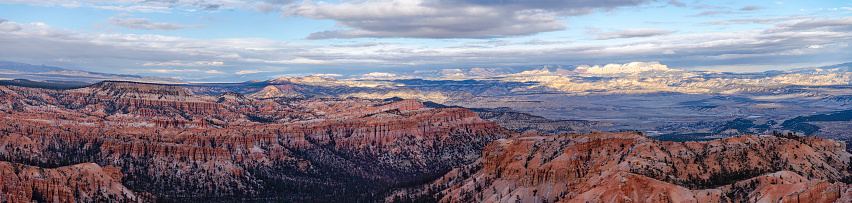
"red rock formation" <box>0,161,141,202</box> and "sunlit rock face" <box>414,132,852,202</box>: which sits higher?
"sunlit rock face" <box>414,132,852,202</box>

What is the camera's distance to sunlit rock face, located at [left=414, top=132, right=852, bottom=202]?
8485 centimetres

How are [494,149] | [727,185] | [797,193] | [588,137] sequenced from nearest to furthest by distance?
[797,193] < [727,185] < [588,137] < [494,149]

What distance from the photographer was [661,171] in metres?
102

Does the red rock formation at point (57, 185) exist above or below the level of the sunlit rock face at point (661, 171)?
below

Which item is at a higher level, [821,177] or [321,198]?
[821,177]

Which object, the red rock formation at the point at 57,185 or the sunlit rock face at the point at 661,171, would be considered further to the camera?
the red rock formation at the point at 57,185

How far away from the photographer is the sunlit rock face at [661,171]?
84850 mm

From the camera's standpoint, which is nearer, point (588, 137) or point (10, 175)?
point (10, 175)

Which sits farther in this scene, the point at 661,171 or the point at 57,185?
the point at 57,185

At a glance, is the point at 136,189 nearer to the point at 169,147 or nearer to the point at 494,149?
the point at 169,147

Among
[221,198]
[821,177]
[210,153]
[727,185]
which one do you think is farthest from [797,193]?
[210,153]

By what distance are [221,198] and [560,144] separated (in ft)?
288

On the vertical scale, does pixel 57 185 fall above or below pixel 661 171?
below

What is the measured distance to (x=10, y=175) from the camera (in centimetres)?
12369
